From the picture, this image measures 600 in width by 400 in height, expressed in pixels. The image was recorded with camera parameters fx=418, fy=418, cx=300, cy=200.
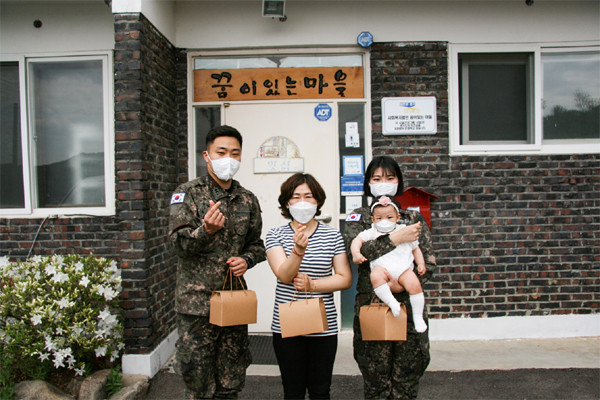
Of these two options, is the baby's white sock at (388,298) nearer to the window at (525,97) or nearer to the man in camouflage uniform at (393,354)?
the man in camouflage uniform at (393,354)

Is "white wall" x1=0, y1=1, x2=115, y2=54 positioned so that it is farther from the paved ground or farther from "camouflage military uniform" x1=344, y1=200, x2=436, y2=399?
"camouflage military uniform" x1=344, y1=200, x2=436, y2=399

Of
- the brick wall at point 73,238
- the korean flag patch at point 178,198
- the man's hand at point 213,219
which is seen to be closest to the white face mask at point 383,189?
the man's hand at point 213,219

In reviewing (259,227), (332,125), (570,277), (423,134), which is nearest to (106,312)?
(259,227)

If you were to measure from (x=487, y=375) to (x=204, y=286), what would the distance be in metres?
2.66

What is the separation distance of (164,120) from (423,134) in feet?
8.62

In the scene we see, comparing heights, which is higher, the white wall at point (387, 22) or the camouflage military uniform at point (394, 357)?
the white wall at point (387, 22)

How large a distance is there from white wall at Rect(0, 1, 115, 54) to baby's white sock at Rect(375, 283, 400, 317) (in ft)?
12.1

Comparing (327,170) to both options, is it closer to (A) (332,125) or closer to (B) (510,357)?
(A) (332,125)

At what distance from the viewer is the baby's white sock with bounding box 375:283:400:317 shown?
2266 millimetres

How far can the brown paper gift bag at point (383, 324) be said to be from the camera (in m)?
2.26

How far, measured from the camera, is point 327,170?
4438 mm

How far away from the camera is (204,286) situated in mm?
2521

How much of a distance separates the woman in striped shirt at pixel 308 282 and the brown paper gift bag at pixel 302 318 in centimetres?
10

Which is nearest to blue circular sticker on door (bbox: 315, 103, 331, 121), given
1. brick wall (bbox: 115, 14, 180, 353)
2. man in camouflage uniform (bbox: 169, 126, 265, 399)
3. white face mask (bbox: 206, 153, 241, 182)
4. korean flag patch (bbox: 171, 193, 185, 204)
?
brick wall (bbox: 115, 14, 180, 353)
